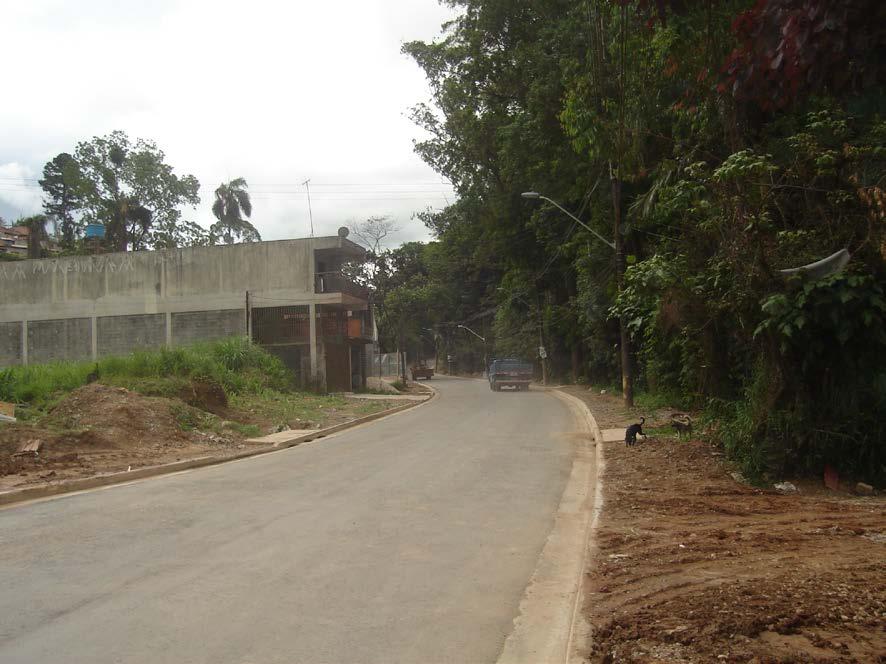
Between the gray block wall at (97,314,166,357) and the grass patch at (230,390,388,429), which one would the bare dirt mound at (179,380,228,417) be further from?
the gray block wall at (97,314,166,357)

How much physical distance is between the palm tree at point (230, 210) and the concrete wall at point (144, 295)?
25.8 meters

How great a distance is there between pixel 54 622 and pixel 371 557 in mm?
2553

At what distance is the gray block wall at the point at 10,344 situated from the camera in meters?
37.2

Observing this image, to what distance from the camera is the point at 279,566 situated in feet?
20.0

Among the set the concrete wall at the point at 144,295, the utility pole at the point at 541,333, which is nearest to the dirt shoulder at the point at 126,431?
the concrete wall at the point at 144,295

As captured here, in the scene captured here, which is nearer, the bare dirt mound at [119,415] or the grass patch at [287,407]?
the bare dirt mound at [119,415]

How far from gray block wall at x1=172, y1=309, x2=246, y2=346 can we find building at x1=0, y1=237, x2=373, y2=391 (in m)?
0.05

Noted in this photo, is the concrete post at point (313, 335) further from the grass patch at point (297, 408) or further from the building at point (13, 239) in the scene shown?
the building at point (13, 239)

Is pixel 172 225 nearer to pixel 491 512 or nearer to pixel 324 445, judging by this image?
pixel 324 445

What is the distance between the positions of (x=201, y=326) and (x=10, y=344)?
11.1 meters

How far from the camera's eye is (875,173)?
377 inches

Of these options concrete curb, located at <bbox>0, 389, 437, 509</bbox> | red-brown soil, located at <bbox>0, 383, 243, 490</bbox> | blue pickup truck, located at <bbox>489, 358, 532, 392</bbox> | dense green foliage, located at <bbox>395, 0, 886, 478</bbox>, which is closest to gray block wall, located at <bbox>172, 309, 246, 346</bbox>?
blue pickup truck, located at <bbox>489, 358, 532, 392</bbox>

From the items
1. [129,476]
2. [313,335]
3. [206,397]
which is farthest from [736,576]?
[313,335]

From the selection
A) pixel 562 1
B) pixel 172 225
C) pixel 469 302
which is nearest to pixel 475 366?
pixel 469 302
